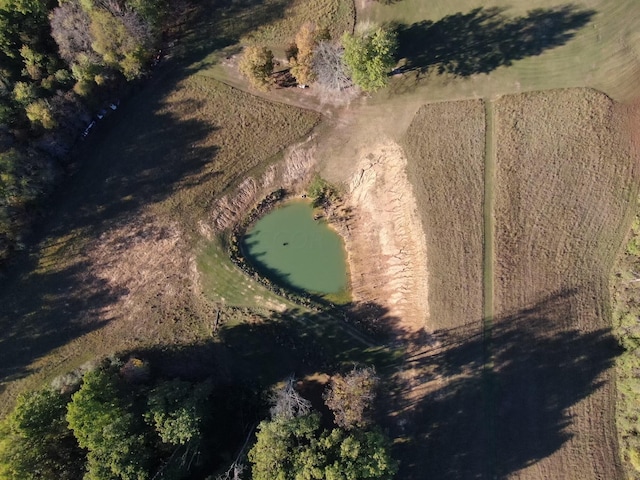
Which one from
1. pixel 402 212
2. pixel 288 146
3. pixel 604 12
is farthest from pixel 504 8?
pixel 288 146

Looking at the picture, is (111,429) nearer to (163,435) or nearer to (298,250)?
(163,435)

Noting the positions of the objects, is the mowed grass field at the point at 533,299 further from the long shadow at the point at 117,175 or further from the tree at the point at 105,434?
the long shadow at the point at 117,175

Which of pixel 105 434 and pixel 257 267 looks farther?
pixel 257 267

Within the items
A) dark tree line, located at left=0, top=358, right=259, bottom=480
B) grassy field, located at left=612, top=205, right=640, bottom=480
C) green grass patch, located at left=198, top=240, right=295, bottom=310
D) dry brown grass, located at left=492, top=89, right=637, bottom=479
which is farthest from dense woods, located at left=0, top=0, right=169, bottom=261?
grassy field, located at left=612, top=205, right=640, bottom=480

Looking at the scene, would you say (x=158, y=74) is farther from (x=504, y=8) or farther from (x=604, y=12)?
(x=604, y=12)

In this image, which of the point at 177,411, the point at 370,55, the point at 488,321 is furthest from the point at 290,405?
the point at 370,55

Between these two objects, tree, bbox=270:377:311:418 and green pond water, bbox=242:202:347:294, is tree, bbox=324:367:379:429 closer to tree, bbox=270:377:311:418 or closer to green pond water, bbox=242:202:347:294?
tree, bbox=270:377:311:418

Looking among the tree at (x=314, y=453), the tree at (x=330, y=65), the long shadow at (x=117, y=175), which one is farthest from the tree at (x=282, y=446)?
the tree at (x=330, y=65)
